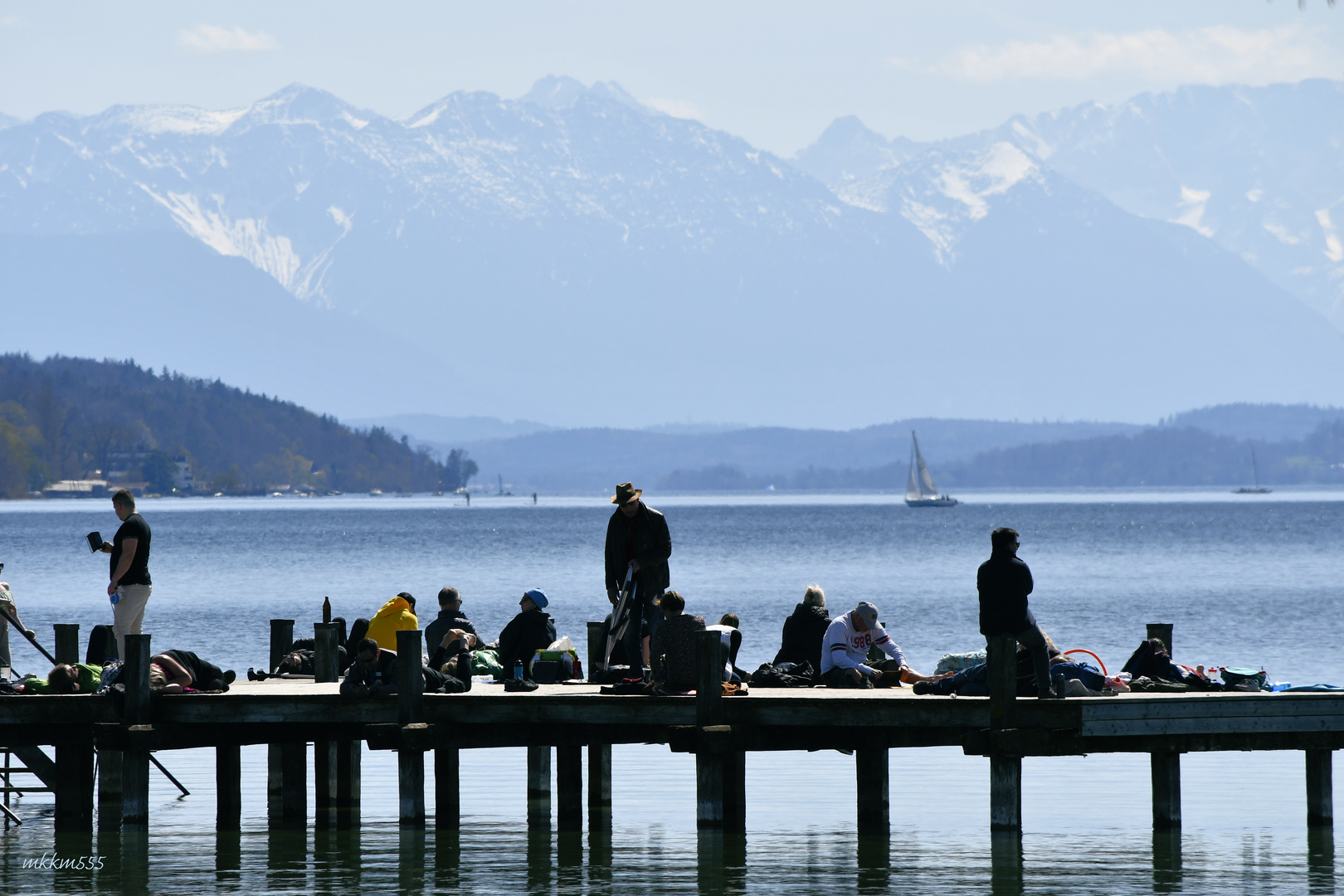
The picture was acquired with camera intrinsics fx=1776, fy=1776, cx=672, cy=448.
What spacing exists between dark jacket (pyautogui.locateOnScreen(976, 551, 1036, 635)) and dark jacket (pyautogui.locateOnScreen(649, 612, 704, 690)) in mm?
2783

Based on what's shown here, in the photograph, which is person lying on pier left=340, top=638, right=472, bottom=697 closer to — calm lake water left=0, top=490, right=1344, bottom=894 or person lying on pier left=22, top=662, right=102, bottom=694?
calm lake water left=0, top=490, right=1344, bottom=894

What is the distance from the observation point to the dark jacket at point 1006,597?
1648 cm

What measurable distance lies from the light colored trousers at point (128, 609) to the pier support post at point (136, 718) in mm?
1069

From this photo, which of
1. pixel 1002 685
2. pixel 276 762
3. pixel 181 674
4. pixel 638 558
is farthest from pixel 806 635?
pixel 276 762

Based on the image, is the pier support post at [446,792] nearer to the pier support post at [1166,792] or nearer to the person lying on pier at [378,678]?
the person lying on pier at [378,678]

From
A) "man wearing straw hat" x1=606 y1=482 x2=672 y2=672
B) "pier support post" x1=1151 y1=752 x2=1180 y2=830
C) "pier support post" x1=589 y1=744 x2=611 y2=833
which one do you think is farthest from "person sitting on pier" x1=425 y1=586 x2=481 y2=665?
"pier support post" x1=1151 y1=752 x2=1180 y2=830

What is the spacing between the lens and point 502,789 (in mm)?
24109

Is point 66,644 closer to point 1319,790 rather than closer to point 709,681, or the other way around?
point 709,681

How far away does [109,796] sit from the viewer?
66.2ft

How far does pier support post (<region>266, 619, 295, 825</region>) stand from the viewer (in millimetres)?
21734

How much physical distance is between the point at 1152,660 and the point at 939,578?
7001 centimetres

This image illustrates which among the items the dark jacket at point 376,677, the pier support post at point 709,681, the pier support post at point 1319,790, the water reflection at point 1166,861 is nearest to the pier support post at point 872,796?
the pier support post at point 709,681

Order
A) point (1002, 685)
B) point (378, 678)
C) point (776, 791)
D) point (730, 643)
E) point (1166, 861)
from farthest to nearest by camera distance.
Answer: point (776, 791)
point (730, 643)
point (1166, 861)
point (378, 678)
point (1002, 685)

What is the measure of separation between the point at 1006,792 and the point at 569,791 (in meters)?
5.83
